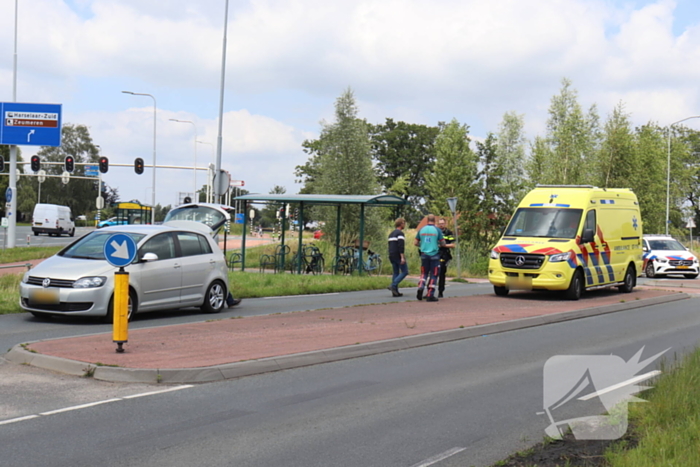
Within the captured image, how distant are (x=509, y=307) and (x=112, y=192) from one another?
117948 millimetres

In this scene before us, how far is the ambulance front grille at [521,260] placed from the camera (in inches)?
693

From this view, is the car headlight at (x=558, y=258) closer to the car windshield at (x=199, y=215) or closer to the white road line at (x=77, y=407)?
the white road line at (x=77, y=407)

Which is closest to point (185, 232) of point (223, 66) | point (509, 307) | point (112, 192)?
point (509, 307)

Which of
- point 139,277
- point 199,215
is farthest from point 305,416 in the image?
point 199,215

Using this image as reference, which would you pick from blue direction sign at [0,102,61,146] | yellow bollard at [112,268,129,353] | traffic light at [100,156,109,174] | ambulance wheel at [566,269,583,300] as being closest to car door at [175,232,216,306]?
yellow bollard at [112,268,129,353]

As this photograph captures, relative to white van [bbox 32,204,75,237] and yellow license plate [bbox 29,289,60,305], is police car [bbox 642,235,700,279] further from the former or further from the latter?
white van [bbox 32,204,75,237]

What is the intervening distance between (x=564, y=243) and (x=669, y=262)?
16613 mm

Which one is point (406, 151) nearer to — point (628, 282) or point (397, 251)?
point (628, 282)

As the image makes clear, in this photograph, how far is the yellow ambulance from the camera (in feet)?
57.8

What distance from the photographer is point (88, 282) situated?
40.1 feet

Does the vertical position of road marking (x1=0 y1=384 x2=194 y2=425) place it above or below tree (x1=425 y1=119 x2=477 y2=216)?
below

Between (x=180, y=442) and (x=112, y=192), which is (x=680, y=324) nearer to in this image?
(x=180, y=442)

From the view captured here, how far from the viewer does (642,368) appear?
9.34 metres

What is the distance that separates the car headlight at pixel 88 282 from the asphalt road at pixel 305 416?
3728 millimetres
